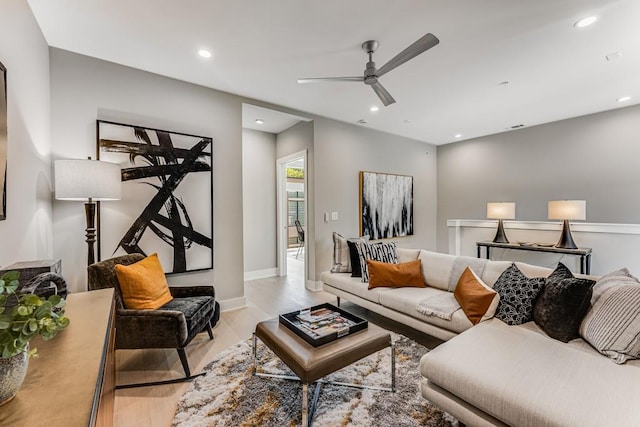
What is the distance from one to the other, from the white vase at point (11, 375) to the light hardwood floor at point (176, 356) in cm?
130

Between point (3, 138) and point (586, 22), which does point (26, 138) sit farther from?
point (586, 22)

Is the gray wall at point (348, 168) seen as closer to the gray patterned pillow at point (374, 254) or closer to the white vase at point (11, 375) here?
the gray patterned pillow at point (374, 254)

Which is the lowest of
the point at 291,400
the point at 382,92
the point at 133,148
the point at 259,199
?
the point at 291,400

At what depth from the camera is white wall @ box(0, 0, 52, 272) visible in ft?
5.66

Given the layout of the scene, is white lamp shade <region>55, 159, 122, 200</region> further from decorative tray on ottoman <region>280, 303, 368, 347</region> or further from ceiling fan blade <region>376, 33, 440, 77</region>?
ceiling fan blade <region>376, 33, 440, 77</region>

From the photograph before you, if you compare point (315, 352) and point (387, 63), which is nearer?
point (315, 352)

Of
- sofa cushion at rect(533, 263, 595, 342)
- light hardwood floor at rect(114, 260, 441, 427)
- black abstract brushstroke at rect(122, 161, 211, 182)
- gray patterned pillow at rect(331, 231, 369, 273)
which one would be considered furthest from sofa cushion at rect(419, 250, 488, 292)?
black abstract brushstroke at rect(122, 161, 211, 182)

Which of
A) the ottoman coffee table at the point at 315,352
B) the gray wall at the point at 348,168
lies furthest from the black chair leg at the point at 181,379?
the gray wall at the point at 348,168

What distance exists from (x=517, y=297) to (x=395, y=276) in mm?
1113

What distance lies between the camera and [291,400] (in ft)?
6.07

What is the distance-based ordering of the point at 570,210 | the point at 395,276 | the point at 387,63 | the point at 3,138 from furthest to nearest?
1. the point at 570,210
2. the point at 395,276
3. the point at 387,63
4. the point at 3,138

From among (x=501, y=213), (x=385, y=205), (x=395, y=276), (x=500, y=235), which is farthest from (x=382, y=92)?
(x=500, y=235)

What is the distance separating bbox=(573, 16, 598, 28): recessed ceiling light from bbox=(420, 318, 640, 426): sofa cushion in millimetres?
2386

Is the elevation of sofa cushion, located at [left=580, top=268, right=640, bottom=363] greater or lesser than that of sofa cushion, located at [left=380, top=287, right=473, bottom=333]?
greater
